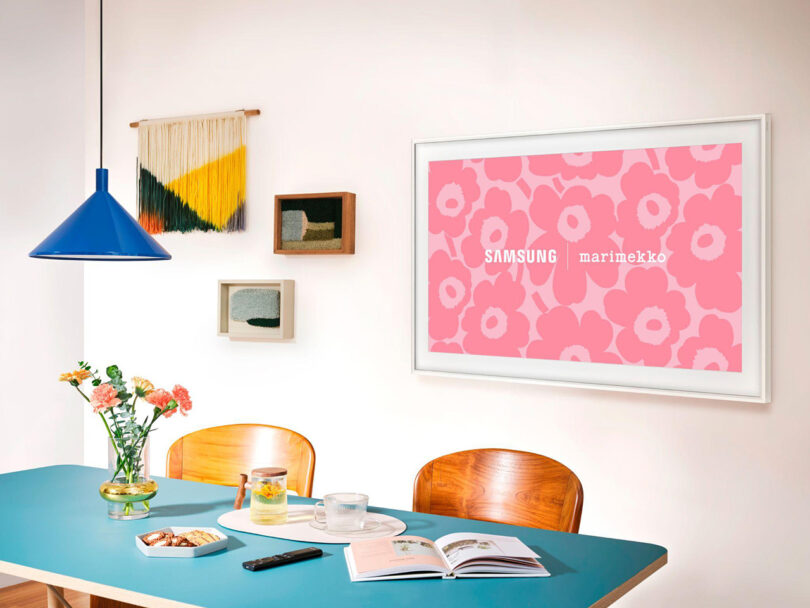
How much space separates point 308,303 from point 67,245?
1.35 m

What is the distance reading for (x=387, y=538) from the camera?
1.82 m

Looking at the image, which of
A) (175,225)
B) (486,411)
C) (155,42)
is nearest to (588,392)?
(486,411)

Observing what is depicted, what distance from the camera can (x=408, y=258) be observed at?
3109 mm

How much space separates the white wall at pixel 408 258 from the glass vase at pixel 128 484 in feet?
4.11

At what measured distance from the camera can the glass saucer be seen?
75.1 inches

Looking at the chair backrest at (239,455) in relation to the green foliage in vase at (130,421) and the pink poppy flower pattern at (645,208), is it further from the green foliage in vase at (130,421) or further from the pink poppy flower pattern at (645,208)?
the pink poppy flower pattern at (645,208)

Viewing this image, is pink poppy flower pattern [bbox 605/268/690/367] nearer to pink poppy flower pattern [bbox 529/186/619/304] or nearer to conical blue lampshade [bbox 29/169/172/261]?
pink poppy flower pattern [bbox 529/186/619/304]

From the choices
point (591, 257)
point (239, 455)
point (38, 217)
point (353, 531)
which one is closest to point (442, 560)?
point (353, 531)

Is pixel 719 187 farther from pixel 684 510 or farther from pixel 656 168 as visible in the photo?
pixel 684 510

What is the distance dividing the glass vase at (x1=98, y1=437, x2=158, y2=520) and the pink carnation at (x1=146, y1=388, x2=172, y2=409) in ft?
0.30

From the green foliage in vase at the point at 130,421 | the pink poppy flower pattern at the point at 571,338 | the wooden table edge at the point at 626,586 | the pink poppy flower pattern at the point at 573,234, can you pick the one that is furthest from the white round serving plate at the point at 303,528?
the pink poppy flower pattern at the point at 573,234

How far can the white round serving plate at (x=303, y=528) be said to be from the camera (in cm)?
187

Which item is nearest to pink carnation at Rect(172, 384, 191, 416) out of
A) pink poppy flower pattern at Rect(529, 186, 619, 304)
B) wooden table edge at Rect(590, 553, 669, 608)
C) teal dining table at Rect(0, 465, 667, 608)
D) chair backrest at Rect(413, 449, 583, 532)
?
teal dining table at Rect(0, 465, 667, 608)

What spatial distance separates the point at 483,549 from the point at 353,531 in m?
0.36
